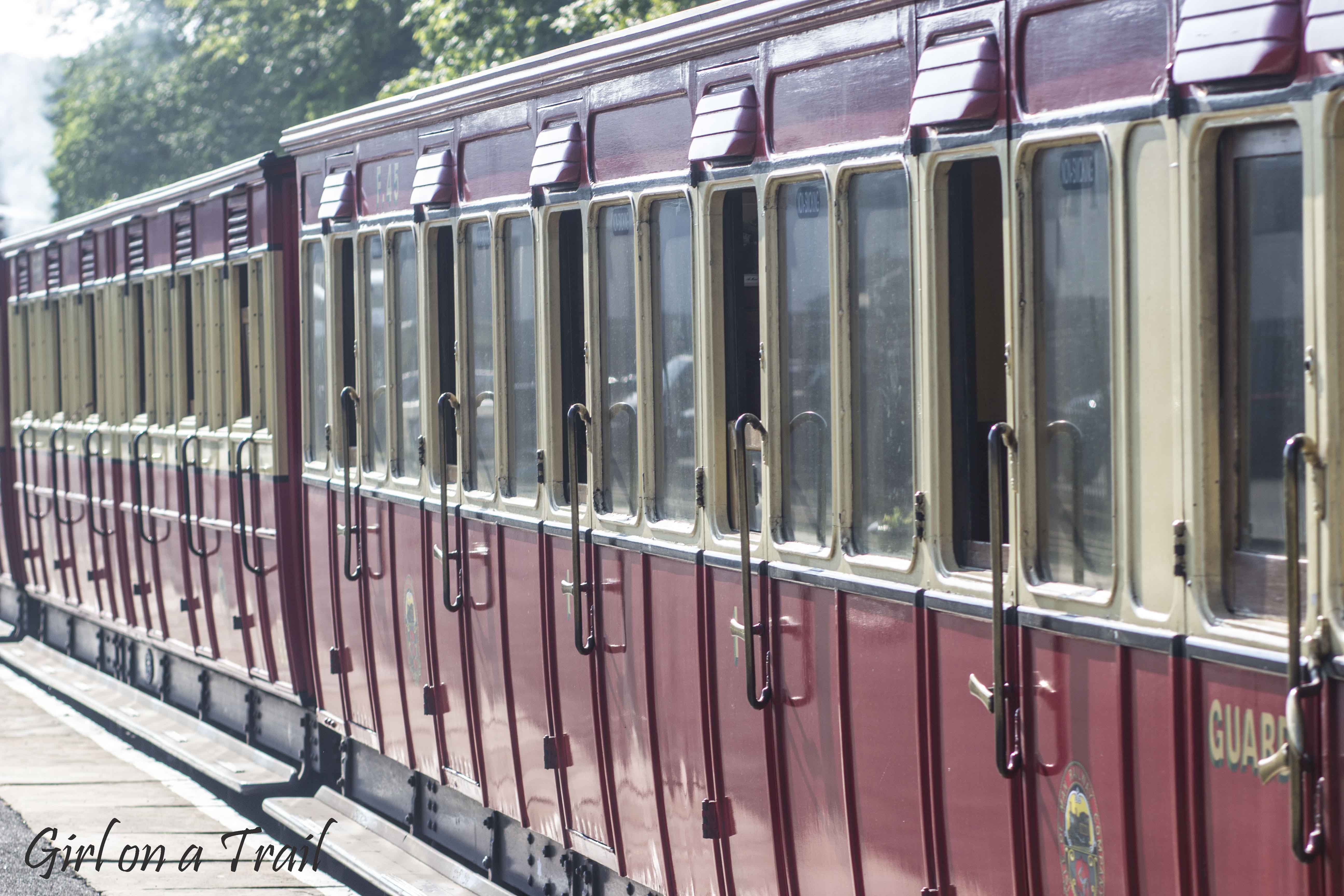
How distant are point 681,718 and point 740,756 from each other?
36 centimetres

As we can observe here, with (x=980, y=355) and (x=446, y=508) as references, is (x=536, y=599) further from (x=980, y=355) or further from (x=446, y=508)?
(x=980, y=355)

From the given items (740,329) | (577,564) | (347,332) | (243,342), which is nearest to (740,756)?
(577,564)

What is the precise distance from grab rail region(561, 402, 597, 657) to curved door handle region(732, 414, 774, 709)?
94 centimetres

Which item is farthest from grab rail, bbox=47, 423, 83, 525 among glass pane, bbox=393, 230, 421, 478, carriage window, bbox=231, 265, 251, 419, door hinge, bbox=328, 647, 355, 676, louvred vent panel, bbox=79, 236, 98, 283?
glass pane, bbox=393, 230, 421, 478

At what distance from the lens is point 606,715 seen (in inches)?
245

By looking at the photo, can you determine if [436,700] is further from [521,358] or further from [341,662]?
[521,358]

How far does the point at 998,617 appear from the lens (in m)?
4.14

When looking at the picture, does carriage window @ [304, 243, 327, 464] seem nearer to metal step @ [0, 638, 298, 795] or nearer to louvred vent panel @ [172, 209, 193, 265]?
metal step @ [0, 638, 298, 795]

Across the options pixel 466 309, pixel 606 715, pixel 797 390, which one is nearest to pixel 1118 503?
pixel 797 390

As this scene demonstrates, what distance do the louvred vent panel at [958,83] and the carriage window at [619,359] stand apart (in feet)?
5.46

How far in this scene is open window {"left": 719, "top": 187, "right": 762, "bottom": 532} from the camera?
5395 mm

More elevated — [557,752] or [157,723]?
[557,752]

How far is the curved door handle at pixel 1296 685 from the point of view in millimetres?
3287

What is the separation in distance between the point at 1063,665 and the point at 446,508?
12.0 feet
